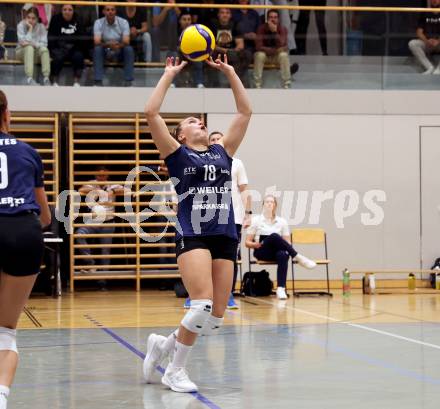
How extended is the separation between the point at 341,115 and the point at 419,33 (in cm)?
188

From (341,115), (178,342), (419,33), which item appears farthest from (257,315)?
(419,33)

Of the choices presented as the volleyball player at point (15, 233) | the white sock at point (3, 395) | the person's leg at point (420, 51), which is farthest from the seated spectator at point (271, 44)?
the white sock at point (3, 395)

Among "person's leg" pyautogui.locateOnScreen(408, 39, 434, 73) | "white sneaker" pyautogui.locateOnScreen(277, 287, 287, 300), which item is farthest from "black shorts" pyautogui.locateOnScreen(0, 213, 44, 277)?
"person's leg" pyautogui.locateOnScreen(408, 39, 434, 73)

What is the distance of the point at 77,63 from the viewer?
14367 mm

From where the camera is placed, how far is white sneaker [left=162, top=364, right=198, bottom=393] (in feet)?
17.9

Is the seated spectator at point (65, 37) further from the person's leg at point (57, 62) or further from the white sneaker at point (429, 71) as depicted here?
the white sneaker at point (429, 71)

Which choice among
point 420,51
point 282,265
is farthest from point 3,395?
point 420,51

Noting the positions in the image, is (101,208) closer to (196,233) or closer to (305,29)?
(305,29)

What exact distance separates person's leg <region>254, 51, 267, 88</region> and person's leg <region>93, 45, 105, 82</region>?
2.48 m

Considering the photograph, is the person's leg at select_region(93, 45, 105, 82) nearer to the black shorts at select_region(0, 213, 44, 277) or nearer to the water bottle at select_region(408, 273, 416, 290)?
the water bottle at select_region(408, 273, 416, 290)

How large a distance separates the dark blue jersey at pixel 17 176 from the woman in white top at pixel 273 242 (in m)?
8.89

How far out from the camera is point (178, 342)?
571cm

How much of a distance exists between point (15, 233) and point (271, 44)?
36.3 ft

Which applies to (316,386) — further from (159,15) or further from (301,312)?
(159,15)
